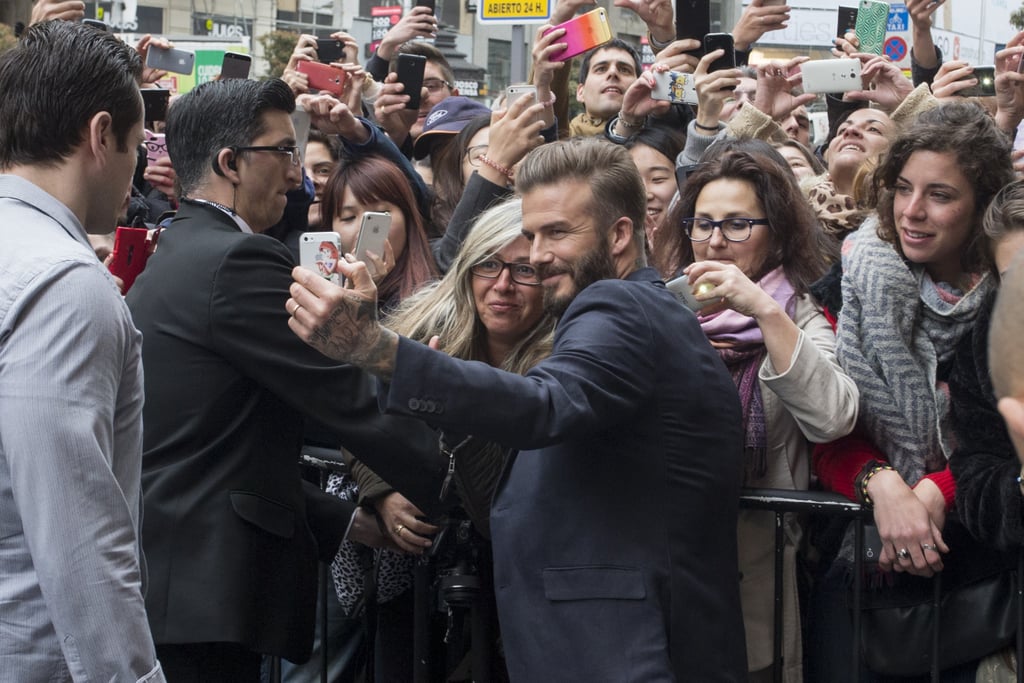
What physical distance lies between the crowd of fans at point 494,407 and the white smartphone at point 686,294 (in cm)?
2

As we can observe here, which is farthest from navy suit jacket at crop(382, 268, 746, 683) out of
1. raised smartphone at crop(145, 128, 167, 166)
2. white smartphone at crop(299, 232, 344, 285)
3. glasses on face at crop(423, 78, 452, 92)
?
glasses on face at crop(423, 78, 452, 92)

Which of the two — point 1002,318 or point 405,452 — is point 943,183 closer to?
point 405,452

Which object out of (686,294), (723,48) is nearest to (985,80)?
(723,48)

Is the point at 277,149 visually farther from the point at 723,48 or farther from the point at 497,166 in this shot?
the point at 723,48

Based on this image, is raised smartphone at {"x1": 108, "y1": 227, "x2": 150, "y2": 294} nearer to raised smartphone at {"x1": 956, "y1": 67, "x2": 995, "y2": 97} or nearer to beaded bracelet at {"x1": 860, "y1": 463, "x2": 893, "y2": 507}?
beaded bracelet at {"x1": 860, "y1": 463, "x2": 893, "y2": 507}

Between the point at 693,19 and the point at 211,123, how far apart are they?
2.83 meters

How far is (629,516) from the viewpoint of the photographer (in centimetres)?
285

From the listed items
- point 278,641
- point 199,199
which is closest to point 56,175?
point 199,199

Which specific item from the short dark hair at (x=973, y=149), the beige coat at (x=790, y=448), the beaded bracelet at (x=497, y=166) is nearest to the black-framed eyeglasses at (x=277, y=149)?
the beaded bracelet at (x=497, y=166)

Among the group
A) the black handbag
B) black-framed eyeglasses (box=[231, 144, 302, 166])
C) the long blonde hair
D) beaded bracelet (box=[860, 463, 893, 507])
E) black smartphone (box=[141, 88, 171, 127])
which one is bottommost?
the black handbag

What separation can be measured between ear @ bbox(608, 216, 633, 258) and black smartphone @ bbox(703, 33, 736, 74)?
2.42 metres

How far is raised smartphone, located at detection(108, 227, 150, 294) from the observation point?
4.02 meters

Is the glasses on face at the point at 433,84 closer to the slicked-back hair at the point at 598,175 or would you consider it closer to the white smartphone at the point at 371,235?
the white smartphone at the point at 371,235

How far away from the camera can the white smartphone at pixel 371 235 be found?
321cm
